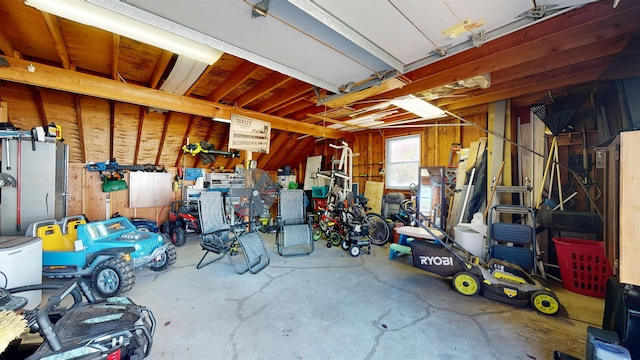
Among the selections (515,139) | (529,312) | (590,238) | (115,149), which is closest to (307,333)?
(529,312)

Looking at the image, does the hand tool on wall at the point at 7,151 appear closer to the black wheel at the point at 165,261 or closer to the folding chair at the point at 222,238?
the black wheel at the point at 165,261

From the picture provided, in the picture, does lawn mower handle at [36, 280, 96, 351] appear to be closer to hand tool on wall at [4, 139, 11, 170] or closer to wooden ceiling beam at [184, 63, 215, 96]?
wooden ceiling beam at [184, 63, 215, 96]

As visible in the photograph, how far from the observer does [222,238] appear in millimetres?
3691

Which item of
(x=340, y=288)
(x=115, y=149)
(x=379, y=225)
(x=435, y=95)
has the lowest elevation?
(x=340, y=288)

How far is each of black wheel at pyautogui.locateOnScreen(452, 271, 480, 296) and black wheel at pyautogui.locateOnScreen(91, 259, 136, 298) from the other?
12.3ft

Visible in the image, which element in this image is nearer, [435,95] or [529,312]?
[529,312]

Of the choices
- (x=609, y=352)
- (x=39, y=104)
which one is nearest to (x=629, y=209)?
(x=609, y=352)

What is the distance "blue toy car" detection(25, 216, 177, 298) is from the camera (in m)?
2.59

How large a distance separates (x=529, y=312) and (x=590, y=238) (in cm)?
180

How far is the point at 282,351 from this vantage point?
179 centimetres

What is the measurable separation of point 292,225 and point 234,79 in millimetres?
2603

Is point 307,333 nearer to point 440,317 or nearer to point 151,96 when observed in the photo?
point 440,317

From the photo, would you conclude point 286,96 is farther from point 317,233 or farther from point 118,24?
point 317,233

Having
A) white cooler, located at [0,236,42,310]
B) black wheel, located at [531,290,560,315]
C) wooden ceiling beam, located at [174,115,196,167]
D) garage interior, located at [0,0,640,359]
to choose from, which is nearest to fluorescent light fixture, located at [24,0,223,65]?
garage interior, located at [0,0,640,359]
